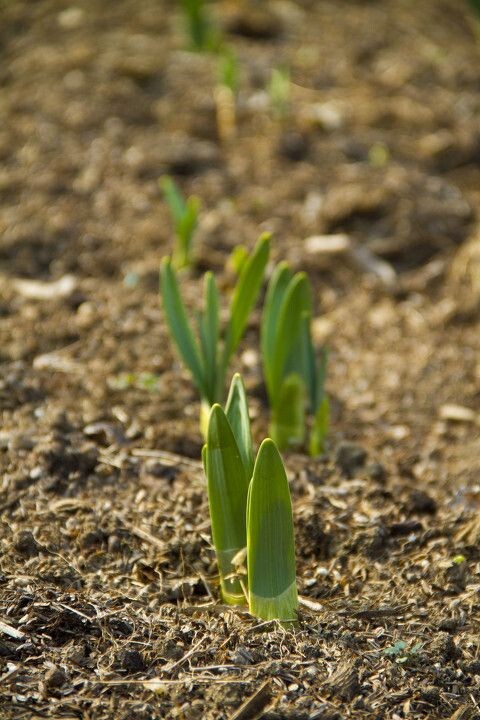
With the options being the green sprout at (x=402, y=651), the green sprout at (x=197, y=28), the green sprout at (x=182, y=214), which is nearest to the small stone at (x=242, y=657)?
the green sprout at (x=402, y=651)

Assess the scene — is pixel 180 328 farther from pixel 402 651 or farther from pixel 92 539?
pixel 402 651

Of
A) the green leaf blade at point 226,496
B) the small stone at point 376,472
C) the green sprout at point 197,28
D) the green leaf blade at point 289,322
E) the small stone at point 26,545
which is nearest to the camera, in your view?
the green leaf blade at point 226,496

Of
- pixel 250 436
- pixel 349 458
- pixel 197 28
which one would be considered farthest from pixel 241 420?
pixel 197 28

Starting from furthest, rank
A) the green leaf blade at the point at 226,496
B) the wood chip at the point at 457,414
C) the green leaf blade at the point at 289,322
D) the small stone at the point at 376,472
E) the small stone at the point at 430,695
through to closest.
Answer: the wood chip at the point at 457,414 → the small stone at the point at 376,472 → the green leaf blade at the point at 289,322 → the green leaf blade at the point at 226,496 → the small stone at the point at 430,695

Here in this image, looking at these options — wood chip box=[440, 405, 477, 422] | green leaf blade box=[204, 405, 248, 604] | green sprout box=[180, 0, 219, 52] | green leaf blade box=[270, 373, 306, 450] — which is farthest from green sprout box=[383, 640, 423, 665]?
green sprout box=[180, 0, 219, 52]

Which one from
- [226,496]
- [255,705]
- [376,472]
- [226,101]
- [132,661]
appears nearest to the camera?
[255,705]

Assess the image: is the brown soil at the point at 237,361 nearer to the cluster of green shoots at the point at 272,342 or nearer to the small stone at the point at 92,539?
the small stone at the point at 92,539
